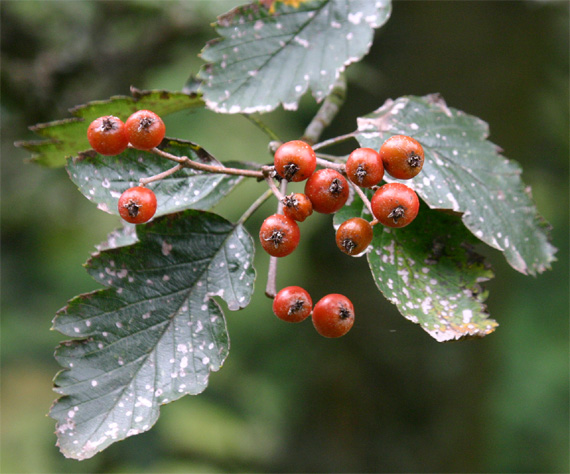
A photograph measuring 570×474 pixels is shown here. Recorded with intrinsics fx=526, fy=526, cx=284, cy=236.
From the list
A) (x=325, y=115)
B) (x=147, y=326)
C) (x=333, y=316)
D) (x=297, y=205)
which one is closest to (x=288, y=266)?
(x=325, y=115)

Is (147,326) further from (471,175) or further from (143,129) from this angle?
(471,175)

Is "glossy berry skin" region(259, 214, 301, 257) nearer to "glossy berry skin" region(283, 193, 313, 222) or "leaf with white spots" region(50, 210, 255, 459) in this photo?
"glossy berry skin" region(283, 193, 313, 222)

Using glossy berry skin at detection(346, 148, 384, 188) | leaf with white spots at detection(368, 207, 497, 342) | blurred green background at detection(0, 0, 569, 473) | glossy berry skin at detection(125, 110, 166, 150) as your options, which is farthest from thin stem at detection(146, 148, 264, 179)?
blurred green background at detection(0, 0, 569, 473)

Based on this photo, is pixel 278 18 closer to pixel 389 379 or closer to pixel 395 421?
pixel 389 379

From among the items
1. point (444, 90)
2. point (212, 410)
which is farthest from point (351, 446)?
point (444, 90)

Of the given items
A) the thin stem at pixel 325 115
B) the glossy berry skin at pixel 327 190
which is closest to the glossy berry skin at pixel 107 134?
the glossy berry skin at pixel 327 190

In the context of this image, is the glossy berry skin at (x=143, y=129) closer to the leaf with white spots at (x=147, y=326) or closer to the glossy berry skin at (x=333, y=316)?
the leaf with white spots at (x=147, y=326)
